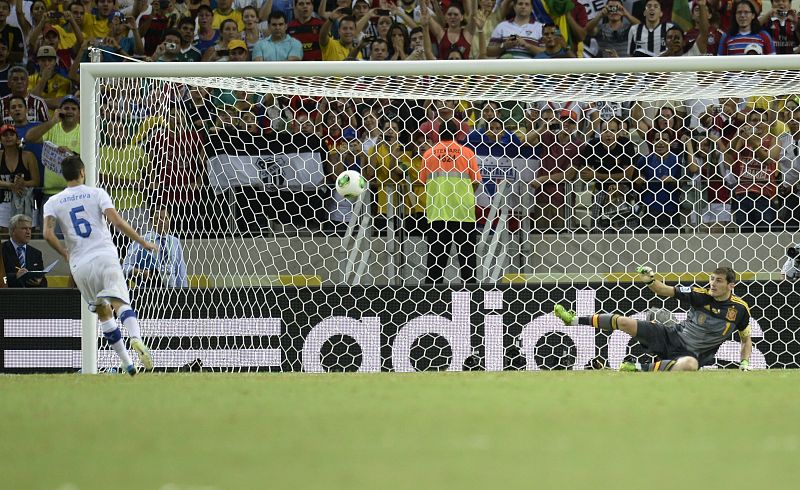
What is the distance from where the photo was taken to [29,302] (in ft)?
31.7

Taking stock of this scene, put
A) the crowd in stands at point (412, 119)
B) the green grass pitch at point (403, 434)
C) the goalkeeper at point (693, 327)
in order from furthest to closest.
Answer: the crowd in stands at point (412, 119) < the goalkeeper at point (693, 327) < the green grass pitch at point (403, 434)

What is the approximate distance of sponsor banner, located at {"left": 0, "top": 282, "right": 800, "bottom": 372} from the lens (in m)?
9.42

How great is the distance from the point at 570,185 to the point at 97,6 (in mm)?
6074

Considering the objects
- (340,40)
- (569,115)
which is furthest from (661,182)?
(340,40)

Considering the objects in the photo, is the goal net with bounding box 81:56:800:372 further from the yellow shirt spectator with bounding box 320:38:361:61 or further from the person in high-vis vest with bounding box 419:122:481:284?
the yellow shirt spectator with bounding box 320:38:361:61

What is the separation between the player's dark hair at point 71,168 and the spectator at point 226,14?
16.9 feet

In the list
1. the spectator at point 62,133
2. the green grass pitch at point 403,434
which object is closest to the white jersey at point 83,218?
the green grass pitch at point 403,434

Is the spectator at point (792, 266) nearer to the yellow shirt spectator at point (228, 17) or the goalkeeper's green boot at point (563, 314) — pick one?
the goalkeeper's green boot at point (563, 314)

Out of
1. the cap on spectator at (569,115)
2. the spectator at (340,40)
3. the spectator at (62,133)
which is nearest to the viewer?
the cap on spectator at (569,115)

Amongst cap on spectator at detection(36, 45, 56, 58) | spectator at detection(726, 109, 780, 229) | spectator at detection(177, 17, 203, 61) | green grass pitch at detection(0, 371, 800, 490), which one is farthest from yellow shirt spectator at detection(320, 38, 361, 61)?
green grass pitch at detection(0, 371, 800, 490)

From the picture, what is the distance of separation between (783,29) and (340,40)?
4691mm

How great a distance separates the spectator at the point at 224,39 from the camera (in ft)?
40.6

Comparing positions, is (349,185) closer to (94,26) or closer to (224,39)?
(224,39)

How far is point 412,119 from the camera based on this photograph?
35.1ft
